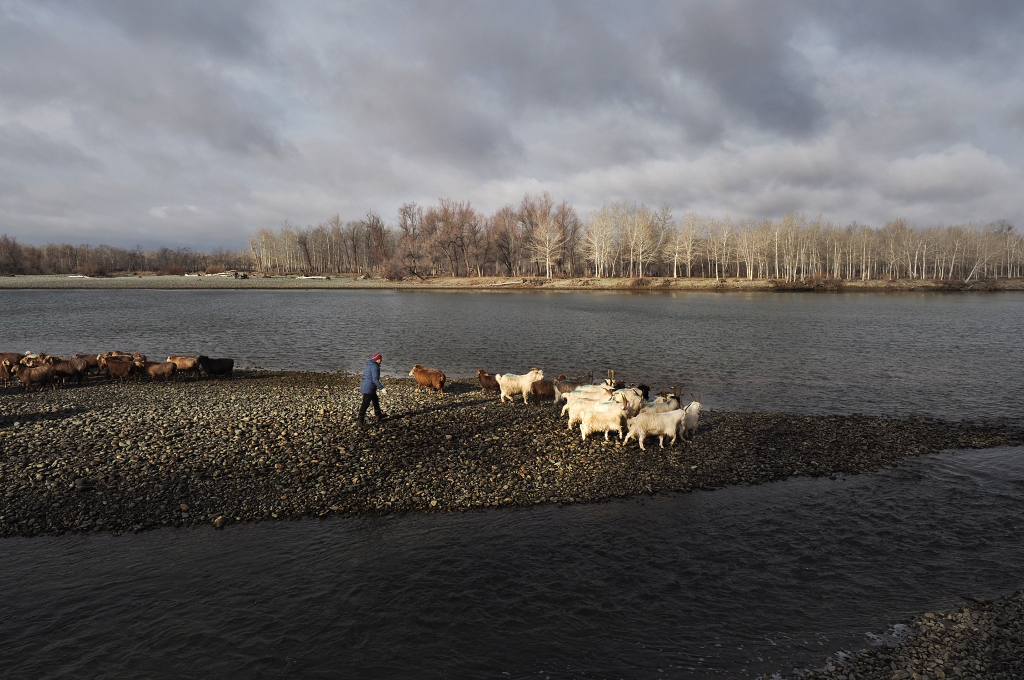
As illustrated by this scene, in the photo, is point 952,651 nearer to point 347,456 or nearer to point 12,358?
point 347,456

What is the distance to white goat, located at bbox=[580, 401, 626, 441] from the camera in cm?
1513

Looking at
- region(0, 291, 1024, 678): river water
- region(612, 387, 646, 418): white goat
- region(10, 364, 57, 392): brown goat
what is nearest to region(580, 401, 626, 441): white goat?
region(612, 387, 646, 418): white goat

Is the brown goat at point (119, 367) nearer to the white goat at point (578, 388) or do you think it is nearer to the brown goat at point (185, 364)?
the brown goat at point (185, 364)

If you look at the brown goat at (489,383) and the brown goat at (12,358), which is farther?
the brown goat at (12,358)

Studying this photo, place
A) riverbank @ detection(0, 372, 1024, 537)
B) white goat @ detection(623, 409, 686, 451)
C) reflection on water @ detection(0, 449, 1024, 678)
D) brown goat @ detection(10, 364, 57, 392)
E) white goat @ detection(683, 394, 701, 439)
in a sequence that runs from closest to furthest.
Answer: reflection on water @ detection(0, 449, 1024, 678)
riverbank @ detection(0, 372, 1024, 537)
white goat @ detection(623, 409, 686, 451)
white goat @ detection(683, 394, 701, 439)
brown goat @ detection(10, 364, 57, 392)

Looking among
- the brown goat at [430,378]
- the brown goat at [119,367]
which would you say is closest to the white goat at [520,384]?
the brown goat at [430,378]

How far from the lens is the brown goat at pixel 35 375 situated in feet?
69.3

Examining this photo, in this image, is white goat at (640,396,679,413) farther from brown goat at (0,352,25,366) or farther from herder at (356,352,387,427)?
brown goat at (0,352,25,366)

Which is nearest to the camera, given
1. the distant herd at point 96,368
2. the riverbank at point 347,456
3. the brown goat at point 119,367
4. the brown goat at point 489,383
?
the riverbank at point 347,456

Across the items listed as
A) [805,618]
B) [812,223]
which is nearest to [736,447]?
[805,618]

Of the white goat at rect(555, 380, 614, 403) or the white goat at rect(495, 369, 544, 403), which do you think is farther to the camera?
the white goat at rect(495, 369, 544, 403)

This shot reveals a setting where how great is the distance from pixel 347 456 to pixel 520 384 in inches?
312

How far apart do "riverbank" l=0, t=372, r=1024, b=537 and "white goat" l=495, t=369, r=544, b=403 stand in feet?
2.29

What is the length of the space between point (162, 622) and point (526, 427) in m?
10.5
